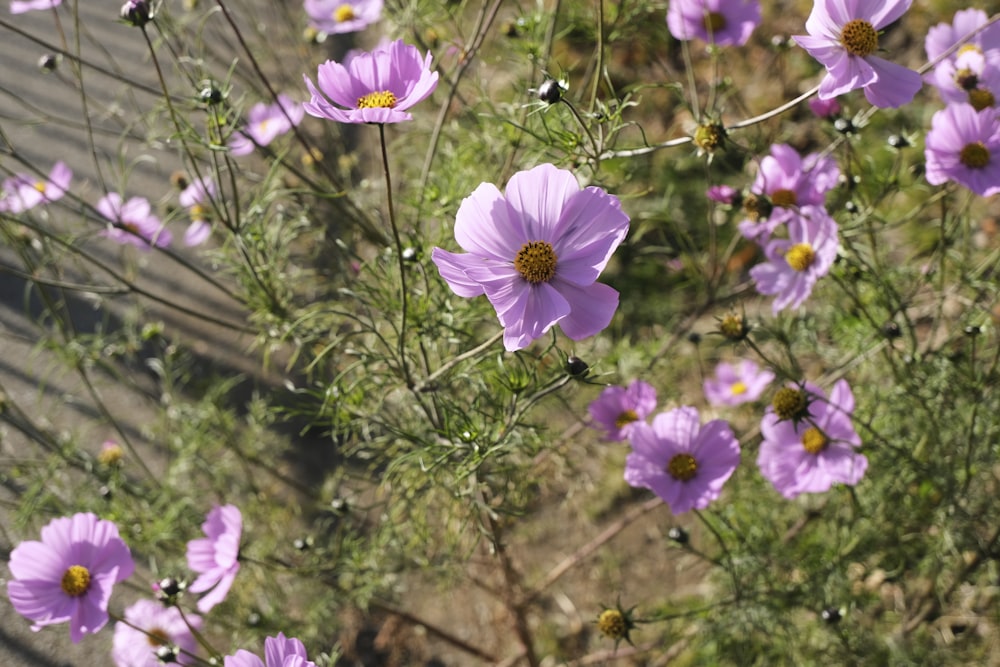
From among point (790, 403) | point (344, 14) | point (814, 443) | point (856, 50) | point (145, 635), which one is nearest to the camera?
point (856, 50)

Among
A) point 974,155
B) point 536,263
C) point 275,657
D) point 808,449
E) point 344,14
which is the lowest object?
point 275,657

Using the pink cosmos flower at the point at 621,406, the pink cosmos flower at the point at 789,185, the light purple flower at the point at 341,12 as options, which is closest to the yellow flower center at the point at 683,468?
the pink cosmos flower at the point at 621,406

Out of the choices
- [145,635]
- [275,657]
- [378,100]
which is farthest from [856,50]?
[145,635]

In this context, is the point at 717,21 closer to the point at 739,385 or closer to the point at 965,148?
the point at 965,148

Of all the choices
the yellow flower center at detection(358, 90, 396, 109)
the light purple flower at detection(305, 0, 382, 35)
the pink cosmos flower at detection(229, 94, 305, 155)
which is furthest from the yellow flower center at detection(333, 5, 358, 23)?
the yellow flower center at detection(358, 90, 396, 109)

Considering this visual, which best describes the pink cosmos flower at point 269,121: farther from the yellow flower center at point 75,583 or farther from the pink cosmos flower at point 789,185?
the pink cosmos flower at point 789,185
